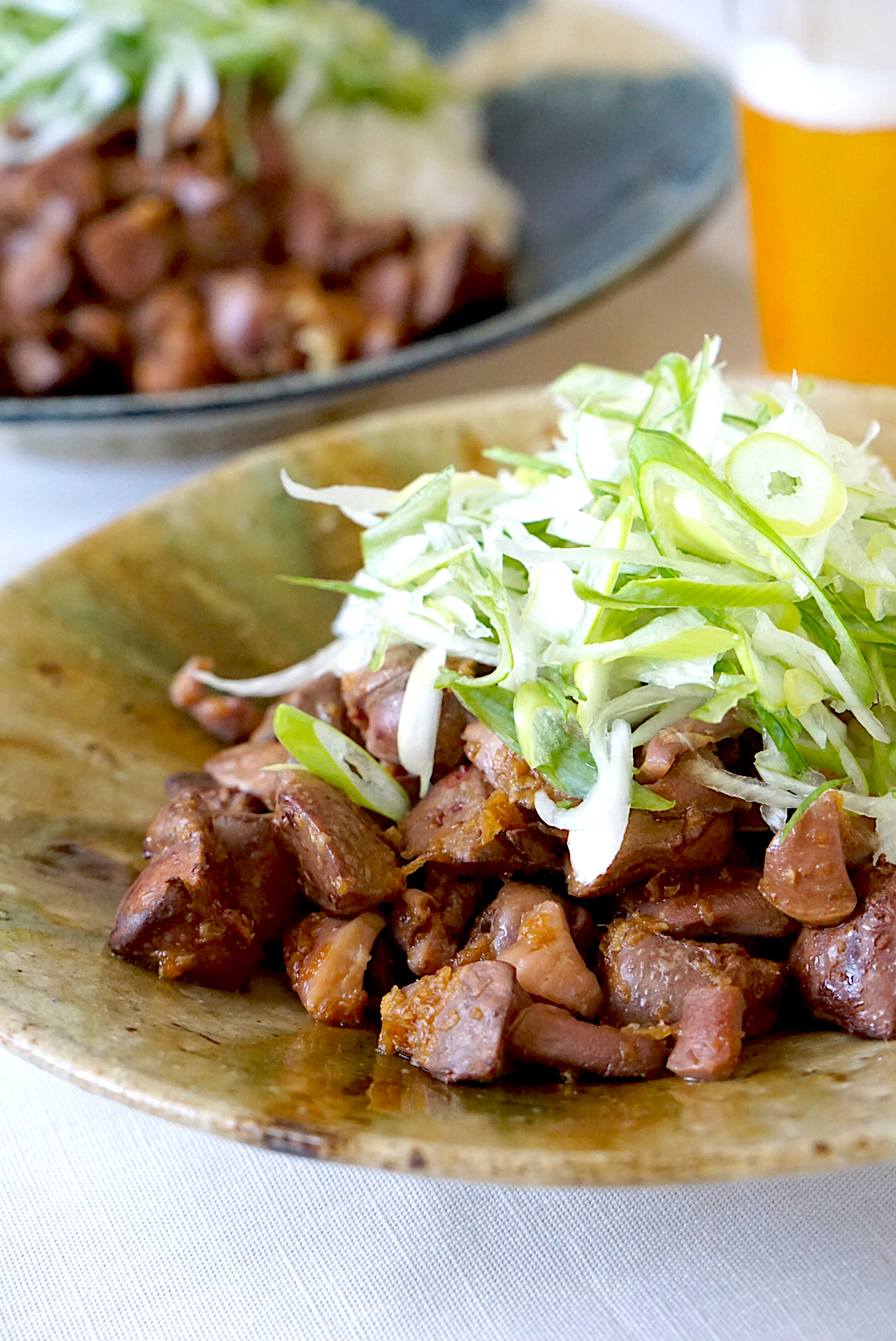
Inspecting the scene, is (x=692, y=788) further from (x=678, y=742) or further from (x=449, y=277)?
(x=449, y=277)

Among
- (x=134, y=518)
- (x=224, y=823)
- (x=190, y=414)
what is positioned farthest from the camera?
(x=190, y=414)

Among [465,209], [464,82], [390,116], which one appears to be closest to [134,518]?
[465,209]

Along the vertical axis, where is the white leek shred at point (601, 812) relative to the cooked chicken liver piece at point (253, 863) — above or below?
above

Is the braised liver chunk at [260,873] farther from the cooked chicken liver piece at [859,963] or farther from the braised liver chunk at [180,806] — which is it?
the cooked chicken liver piece at [859,963]

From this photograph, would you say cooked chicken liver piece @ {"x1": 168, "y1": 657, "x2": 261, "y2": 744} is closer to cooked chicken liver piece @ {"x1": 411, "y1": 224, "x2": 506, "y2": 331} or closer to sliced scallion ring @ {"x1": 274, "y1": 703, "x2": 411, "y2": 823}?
sliced scallion ring @ {"x1": 274, "y1": 703, "x2": 411, "y2": 823}

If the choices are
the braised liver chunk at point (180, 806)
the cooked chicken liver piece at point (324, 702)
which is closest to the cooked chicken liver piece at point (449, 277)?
the cooked chicken liver piece at point (324, 702)

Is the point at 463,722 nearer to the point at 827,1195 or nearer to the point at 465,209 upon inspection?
the point at 827,1195

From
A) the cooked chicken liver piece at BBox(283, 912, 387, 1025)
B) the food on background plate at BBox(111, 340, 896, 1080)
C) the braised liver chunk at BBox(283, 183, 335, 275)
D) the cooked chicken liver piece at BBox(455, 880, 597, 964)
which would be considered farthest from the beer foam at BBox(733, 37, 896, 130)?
the cooked chicken liver piece at BBox(283, 912, 387, 1025)

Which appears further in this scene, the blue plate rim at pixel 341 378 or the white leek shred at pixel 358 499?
the blue plate rim at pixel 341 378
